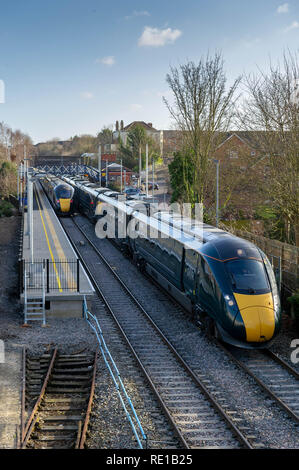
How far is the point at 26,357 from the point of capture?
44.6ft

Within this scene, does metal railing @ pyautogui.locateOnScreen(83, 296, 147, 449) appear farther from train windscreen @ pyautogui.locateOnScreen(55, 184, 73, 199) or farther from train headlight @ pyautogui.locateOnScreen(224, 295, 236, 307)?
train windscreen @ pyautogui.locateOnScreen(55, 184, 73, 199)

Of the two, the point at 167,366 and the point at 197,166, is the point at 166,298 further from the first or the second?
the point at 197,166

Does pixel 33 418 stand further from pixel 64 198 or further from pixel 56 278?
pixel 64 198

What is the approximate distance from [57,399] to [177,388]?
2.74 metres

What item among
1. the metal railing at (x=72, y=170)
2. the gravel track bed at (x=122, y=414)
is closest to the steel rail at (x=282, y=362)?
the gravel track bed at (x=122, y=414)

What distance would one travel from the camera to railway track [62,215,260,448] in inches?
378

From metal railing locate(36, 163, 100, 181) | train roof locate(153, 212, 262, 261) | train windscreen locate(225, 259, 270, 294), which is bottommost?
train windscreen locate(225, 259, 270, 294)

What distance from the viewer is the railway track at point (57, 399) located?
9.50 meters

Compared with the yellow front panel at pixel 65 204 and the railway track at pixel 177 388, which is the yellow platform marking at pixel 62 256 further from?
the yellow front panel at pixel 65 204

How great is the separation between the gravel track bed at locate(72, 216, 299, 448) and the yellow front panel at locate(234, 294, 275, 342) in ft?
3.38

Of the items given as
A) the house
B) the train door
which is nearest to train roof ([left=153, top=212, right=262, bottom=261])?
the train door

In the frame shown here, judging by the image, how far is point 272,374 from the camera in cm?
1268

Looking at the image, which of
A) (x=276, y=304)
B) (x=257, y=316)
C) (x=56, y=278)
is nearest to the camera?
(x=257, y=316)

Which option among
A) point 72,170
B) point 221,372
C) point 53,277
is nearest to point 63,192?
point 53,277
